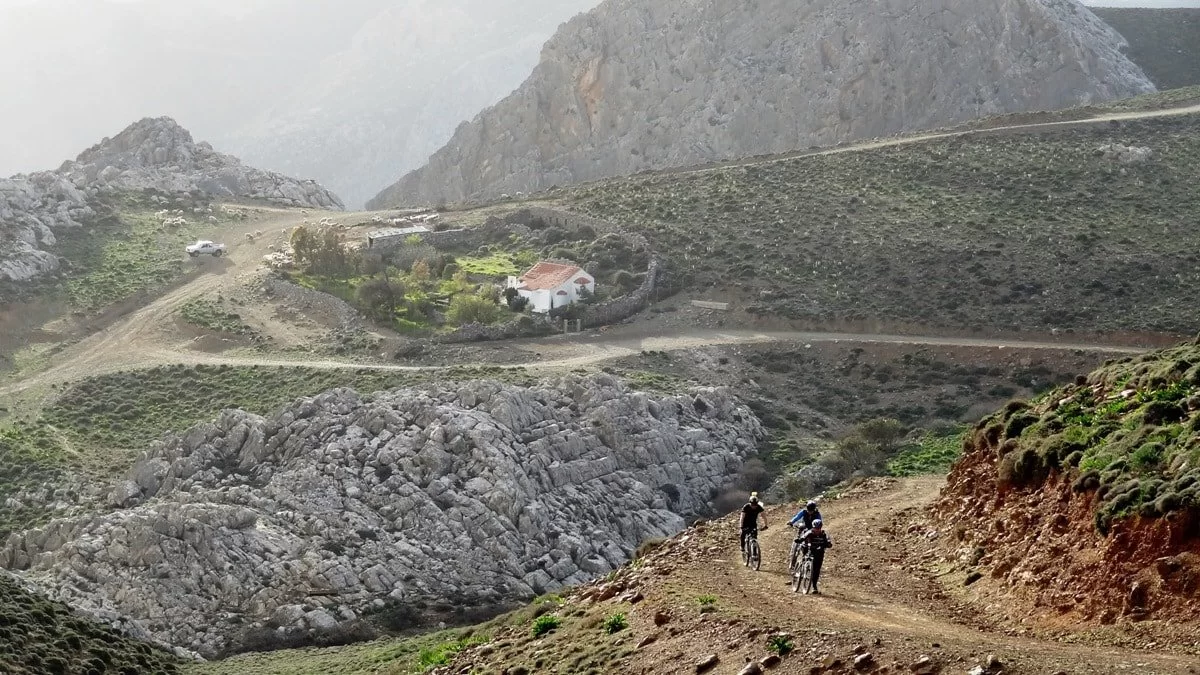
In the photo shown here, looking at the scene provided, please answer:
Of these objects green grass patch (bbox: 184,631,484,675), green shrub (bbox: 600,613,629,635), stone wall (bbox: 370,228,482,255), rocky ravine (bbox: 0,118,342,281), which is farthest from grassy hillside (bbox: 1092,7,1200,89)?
green shrub (bbox: 600,613,629,635)

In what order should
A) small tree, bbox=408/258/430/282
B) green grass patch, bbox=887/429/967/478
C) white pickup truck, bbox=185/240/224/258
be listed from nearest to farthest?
green grass patch, bbox=887/429/967/478
small tree, bbox=408/258/430/282
white pickup truck, bbox=185/240/224/258

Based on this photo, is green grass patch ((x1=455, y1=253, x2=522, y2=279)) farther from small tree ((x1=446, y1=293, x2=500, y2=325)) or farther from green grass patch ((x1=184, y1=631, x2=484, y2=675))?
green grass patch ((x1=184, y1=631, x2=484, y2=675))

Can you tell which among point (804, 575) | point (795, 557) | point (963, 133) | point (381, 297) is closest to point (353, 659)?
point (795, 557)

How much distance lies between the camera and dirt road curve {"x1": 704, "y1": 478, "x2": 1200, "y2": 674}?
17.1m

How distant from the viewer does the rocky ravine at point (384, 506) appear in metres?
40.9

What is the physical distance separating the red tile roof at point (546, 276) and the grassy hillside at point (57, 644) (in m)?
32.7

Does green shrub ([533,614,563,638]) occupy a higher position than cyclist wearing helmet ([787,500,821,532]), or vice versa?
cyclist wearing helmet ([787,500,821,532])

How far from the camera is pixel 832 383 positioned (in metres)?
58.3

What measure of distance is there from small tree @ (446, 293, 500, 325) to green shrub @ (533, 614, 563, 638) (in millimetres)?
39354

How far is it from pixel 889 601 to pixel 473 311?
43.2m

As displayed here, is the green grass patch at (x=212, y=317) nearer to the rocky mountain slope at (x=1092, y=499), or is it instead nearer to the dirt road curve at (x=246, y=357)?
the dirt road curve at (x=246, y=357)

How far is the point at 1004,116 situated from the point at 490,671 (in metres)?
70.8

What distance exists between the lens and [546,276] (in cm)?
6762

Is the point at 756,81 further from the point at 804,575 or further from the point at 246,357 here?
the point at 804,575
